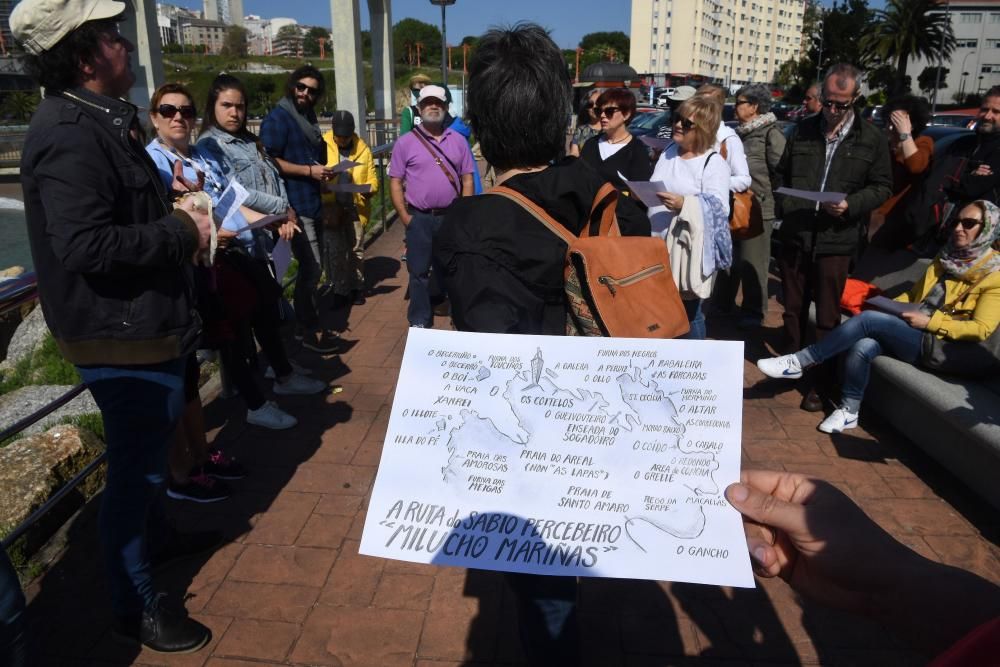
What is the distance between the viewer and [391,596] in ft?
Result: 9.25

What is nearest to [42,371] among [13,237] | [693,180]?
[13,237]

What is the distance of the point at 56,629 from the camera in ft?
8.59

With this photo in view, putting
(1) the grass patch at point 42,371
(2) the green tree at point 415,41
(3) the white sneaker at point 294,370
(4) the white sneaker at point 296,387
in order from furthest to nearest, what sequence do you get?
(2) the green tree at point 415,41
(1) the grass patch at point 42,371
(3) the white sneaker at point 294,370
(4) the white sneaker at point 296,387

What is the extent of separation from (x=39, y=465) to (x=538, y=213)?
2.92 metres

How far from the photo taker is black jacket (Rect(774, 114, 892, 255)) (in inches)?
167

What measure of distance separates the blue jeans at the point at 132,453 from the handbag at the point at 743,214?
11.8 ft

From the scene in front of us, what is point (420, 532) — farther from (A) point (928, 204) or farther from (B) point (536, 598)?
(A) point (928, 204)

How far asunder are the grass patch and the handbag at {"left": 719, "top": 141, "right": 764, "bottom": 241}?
5.04 m

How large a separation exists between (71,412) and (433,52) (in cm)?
12365

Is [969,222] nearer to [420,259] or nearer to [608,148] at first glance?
[608,148]

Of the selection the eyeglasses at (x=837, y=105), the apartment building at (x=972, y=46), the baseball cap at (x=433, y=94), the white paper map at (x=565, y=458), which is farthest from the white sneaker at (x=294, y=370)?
the apartment building at (x=972, y=46)

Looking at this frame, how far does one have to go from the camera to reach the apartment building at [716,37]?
9975 cm

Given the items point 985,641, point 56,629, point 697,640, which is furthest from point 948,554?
point 56,629

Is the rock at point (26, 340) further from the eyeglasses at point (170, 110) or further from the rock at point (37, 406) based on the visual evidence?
the eyeglasses at point (170, 110)
